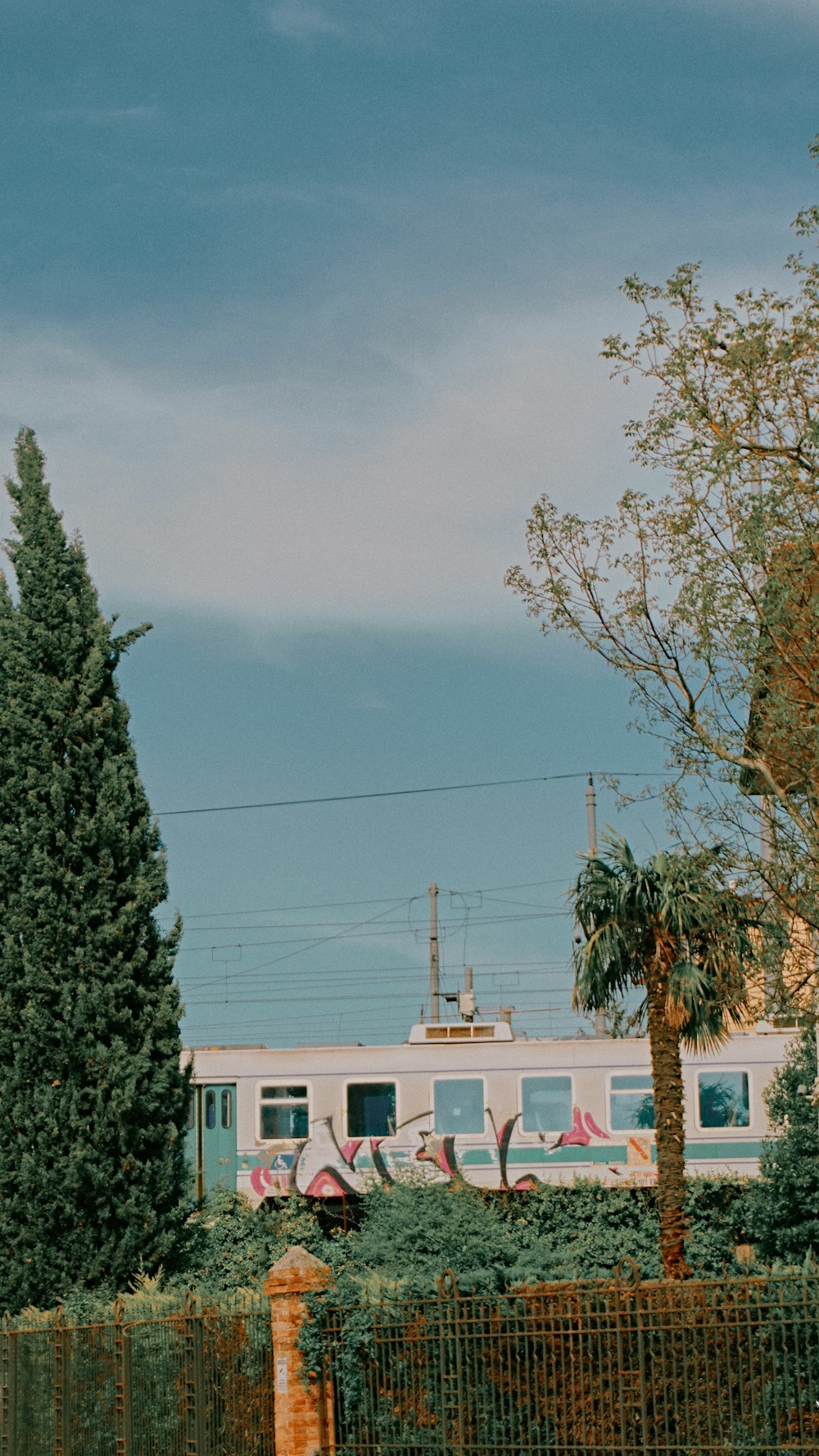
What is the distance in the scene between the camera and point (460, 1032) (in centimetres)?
3173

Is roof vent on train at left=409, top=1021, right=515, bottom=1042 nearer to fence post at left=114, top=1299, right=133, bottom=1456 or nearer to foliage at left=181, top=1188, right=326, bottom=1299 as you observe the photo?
foliage at left=181, top=1188, right=326, bottom=1299

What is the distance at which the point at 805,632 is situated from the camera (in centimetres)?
1553

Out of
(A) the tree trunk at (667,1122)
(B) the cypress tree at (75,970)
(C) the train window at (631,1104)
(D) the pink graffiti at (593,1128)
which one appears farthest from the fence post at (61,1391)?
(C) the train window at (631,1104)

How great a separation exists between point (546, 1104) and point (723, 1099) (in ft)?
10.8

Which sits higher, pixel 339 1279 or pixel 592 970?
pixel 592 970

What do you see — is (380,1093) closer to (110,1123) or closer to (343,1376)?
(110,1123)

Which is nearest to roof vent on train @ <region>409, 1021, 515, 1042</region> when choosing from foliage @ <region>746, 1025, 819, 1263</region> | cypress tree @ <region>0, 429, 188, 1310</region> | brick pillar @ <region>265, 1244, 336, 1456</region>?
foliage @ <region>746, 1025, 819, 1263</region>

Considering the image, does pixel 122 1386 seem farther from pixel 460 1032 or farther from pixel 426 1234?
pixel 460 1032

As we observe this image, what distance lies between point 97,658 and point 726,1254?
14.2 metres

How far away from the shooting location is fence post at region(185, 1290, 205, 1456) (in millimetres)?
14109

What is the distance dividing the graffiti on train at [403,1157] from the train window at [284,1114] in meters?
0.28

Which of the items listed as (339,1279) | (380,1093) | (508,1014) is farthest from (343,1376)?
(508,1014)

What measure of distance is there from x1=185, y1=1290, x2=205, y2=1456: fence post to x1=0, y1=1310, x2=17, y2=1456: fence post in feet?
11.7

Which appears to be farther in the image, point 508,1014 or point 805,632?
point 508,1014
